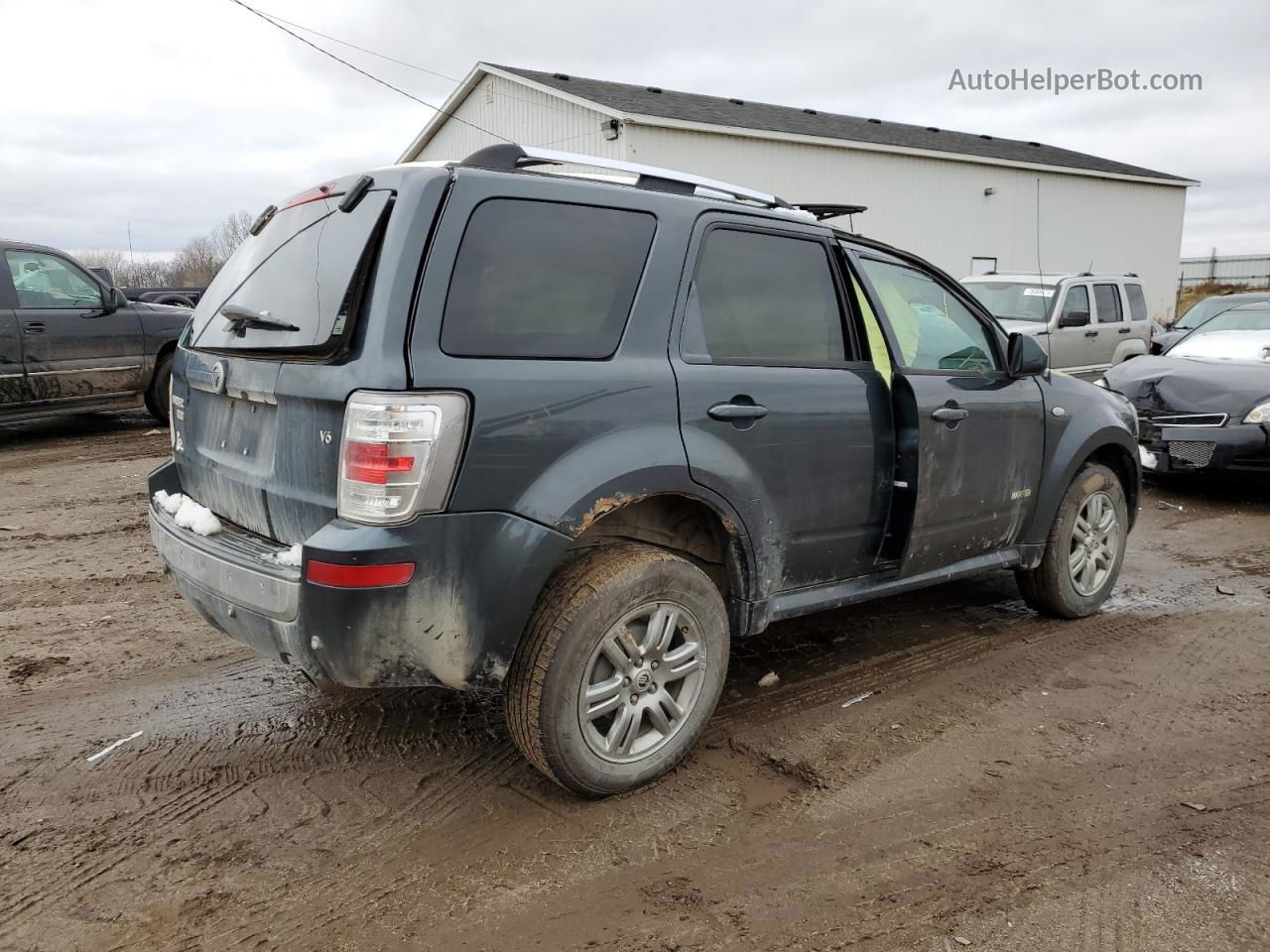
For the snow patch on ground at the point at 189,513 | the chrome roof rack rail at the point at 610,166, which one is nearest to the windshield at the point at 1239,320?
the chrome roof rack rail at the point at 610,166

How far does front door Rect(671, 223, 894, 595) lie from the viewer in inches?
125

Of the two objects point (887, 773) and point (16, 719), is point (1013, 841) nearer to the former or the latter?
point (887, 773)

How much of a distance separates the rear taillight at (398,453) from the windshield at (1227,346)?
8349 mm

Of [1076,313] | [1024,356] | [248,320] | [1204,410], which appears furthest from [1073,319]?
[248,320]

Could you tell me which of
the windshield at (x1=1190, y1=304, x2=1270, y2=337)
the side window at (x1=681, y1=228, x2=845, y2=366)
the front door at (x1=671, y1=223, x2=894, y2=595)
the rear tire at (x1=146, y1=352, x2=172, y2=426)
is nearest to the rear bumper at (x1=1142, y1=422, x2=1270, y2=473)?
the windshield at (x1=1190, y1=304, x2=1270, y2=337)

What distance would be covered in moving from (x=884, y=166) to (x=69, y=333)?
59.9 feet

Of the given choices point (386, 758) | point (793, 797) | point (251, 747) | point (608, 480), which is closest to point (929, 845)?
point (793, 797)

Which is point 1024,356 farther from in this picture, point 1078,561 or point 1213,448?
point 1213,448

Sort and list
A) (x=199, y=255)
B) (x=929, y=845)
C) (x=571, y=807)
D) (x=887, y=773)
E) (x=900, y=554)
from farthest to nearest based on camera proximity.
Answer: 1. (x=199, y=255)
2. (x=900, y=554)
3. (x=887, y=773)
4. (x=571, y=807)
5. (x=929, y=845)

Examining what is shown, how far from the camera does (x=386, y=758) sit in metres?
3.32

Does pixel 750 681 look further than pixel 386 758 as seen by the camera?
Yes

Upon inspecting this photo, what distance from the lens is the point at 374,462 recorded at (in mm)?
2535

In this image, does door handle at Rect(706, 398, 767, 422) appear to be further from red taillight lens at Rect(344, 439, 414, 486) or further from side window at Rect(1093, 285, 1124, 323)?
side window at Rect(1093, 285, 1124, 323)

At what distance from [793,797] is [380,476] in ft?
5.52
